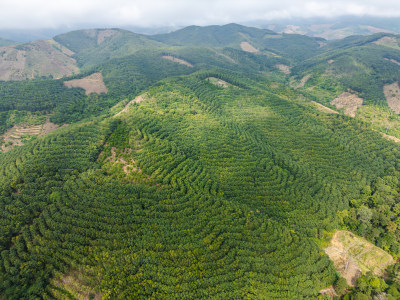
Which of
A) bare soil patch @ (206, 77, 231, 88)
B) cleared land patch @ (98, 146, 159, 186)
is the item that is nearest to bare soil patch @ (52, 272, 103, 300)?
cleared land patch @ (98, 146, 159, 186)

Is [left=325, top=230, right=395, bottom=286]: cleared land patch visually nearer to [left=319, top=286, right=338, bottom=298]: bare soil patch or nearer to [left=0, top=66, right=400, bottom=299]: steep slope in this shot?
[left=0, top=66, right=400, bottom=299]: steep slope

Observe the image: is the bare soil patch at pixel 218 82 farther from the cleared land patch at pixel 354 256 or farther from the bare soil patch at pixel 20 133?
the cleared land patch at pixel 354 256

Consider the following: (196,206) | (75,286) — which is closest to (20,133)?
(75,286)

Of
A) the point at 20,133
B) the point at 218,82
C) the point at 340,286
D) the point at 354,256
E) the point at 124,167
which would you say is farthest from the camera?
the point at 218,82

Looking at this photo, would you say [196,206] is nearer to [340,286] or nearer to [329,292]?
[329,292]

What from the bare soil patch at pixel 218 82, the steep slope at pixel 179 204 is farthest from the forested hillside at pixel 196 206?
the bare soil patch at pixel 218 82

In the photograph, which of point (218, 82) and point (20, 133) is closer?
point (20, 133)

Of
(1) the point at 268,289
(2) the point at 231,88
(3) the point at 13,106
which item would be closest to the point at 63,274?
(1) the point at 268,289

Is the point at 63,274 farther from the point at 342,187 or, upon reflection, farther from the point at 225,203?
the point at 342,187
